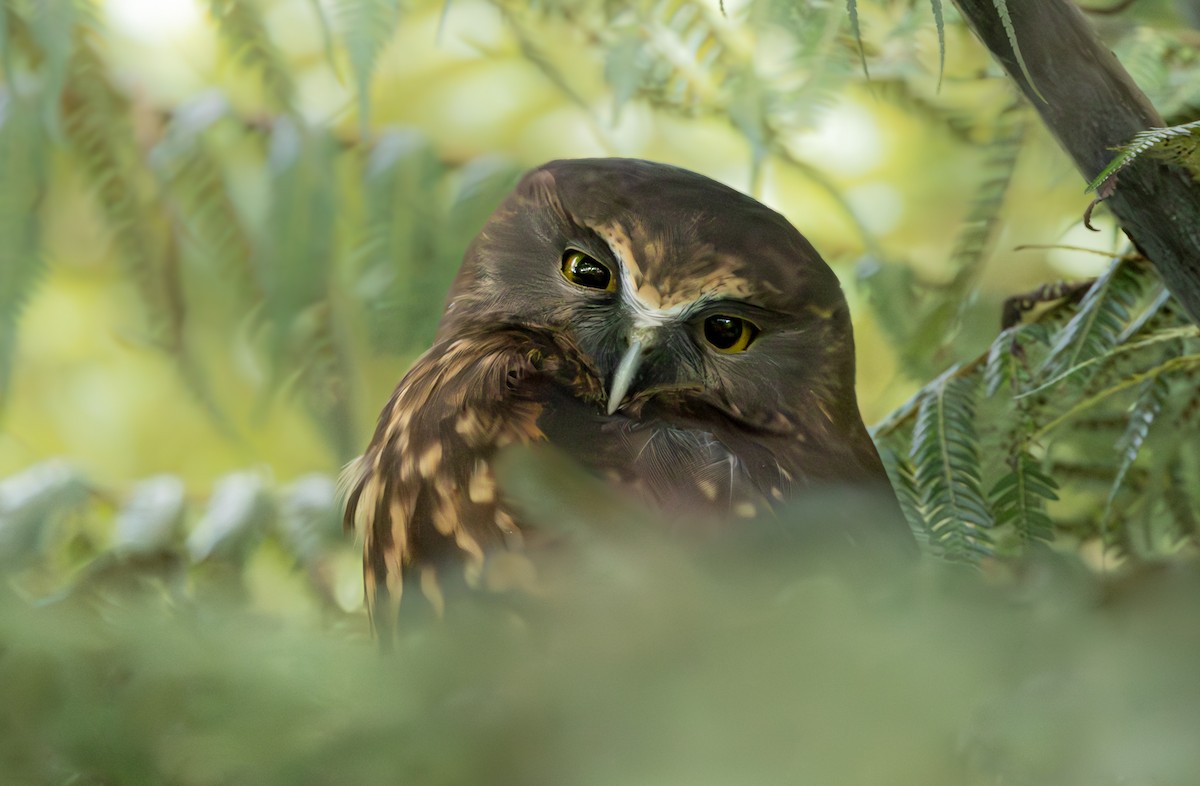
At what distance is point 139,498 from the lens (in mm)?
1325

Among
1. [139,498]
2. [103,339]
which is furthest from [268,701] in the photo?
[103,339]

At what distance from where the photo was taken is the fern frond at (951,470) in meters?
0.80

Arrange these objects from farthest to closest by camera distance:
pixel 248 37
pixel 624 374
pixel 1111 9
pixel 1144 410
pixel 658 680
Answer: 1. pixel 248 37
2. pixel 1111 9
3. pixel 624 374
4. pixel 1144 410
5. pixel 658 680

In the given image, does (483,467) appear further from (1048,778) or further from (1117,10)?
(1117,10)

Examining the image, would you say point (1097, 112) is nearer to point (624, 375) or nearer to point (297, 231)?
point (624, 375)

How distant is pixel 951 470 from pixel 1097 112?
0.39 metres

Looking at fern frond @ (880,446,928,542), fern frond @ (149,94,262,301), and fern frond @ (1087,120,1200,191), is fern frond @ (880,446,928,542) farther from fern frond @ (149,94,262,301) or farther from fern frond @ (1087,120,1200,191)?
fern frond @ (149,94,262,301)

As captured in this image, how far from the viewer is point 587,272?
3.24ft

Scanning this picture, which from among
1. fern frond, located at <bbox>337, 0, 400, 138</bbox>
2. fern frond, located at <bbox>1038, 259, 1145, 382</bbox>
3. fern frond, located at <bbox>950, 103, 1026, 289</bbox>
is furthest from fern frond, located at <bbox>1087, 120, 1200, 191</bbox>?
fern frond, located at <bbox>950, 103, 1026, 289</bbox>

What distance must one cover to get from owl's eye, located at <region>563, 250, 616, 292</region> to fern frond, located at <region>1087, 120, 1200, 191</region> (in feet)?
1.71

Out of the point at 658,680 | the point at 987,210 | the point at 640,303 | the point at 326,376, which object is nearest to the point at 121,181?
the point at 326,376

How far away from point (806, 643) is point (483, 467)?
67cm

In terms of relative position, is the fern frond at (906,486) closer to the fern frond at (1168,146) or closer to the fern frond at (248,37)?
the fern frond at (1168,146)

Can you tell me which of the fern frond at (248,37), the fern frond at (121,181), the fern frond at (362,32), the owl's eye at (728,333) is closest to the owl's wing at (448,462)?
the owl's eye at (728,333)
